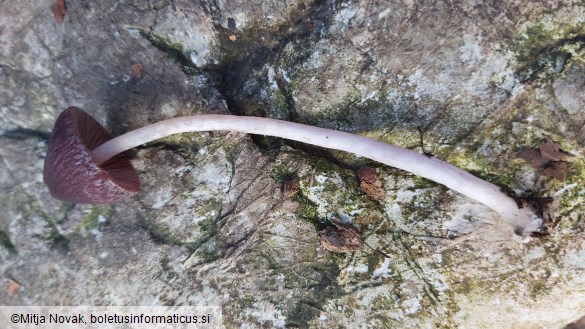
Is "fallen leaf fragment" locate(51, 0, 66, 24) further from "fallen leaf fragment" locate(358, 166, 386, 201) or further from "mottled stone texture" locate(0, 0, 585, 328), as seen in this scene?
"fallen leaf fragment" locate(358, 166, 386, 201)

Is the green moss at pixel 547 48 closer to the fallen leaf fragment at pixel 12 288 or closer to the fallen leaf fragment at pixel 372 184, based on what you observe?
the fallen leaf fragment at pixel 372 184

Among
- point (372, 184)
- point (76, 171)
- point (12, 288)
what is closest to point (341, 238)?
point (372, 184)

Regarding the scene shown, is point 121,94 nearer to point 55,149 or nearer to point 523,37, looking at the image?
point 55,149

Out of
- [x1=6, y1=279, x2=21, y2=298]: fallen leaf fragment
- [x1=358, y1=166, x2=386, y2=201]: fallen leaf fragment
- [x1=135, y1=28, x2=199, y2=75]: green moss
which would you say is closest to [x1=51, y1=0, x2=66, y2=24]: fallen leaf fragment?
[x1=135, y1=28, x2=199, y2=75]: green moss

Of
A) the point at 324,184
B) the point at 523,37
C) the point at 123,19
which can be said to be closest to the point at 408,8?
the point at 523,37

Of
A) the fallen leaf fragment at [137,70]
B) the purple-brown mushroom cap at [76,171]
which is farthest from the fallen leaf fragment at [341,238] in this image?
the fallen leaf fragment at [137,70]
